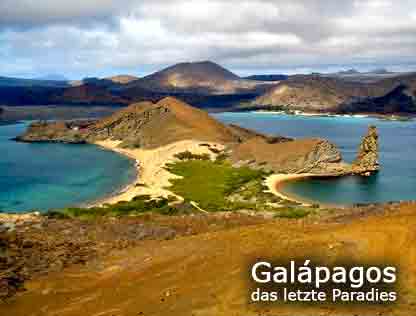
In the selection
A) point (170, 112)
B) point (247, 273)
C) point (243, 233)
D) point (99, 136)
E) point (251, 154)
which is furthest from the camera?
point (99, 136)

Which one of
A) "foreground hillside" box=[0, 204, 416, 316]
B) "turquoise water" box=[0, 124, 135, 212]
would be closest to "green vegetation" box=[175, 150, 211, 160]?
"turquoise water" box=[0, 124, 135, 212]

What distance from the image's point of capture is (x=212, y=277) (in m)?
24.7

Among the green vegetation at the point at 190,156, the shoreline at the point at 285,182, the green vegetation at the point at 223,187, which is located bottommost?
the shoreline at the point at 285,182

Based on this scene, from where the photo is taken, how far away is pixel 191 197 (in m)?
70.6

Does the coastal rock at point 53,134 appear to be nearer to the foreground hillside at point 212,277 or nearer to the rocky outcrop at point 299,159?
the rocky outcrop at point 299,159

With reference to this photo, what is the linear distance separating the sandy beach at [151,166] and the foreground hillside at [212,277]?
125 ft

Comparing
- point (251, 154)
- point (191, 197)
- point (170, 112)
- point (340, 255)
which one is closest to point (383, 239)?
point (340, 255)

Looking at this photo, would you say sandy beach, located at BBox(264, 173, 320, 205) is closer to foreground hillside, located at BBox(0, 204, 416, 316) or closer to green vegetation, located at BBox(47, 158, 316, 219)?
green vegetation, located at BBox(47, 158, 316, 219)

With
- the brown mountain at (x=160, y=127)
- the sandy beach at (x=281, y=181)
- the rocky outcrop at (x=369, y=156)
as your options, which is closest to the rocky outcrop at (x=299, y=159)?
the sandy beach at (x=281, y=181)

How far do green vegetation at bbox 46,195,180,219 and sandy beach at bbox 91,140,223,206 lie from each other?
353 cm

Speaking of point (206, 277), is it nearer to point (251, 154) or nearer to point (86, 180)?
point (86, 180)

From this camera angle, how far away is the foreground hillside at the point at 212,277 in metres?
21.3

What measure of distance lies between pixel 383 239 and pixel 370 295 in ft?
16.2

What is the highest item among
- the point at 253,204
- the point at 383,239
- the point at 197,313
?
the point at 383,239
